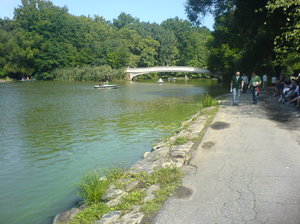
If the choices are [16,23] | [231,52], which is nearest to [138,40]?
[16,23]

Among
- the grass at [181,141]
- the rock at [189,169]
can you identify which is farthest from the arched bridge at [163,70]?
the rock at [189,169]

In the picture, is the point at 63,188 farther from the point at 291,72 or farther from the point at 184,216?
the point at 291,72

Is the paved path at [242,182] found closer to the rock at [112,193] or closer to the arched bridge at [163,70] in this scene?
the rock at [112,193]

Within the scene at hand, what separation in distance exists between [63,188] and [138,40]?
3615 inches

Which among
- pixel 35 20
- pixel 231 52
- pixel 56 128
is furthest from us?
pixel 35 20

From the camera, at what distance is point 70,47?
267 feet

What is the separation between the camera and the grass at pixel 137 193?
4.60m

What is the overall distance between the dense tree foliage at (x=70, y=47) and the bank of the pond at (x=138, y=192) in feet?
211

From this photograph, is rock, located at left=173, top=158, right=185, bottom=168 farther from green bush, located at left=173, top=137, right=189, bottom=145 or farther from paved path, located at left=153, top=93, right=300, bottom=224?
green bush, located at left=173, top=137, right=189, bottom=145

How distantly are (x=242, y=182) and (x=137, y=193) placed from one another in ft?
6.28

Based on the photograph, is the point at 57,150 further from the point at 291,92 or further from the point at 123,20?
the point at 123,20

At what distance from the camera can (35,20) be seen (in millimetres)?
91562

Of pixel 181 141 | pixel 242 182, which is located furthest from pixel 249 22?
pixel 242 182

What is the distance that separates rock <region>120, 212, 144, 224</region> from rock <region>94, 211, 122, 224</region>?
118 mm
